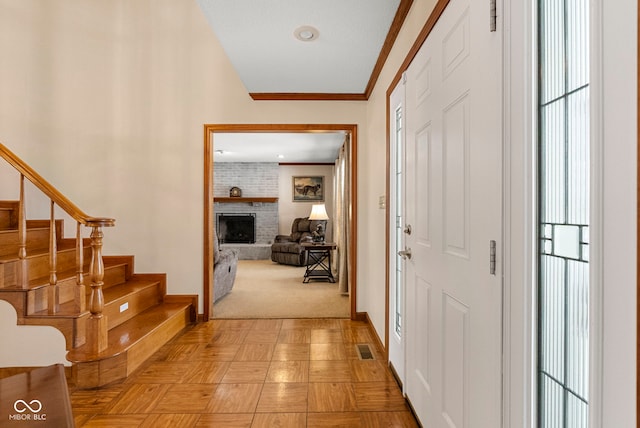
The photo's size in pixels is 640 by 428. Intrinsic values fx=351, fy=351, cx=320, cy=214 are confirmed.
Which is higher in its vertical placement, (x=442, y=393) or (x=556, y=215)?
(x=556, y=215)

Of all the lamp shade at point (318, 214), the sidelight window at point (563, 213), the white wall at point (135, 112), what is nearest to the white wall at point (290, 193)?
the lamp shade at point (318, 214)

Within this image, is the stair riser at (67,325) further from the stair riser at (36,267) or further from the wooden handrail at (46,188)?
the wooden handrail at (46,188)

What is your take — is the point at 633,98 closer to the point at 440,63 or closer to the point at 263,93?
the point at 440,63

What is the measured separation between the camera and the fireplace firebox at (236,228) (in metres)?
8.98

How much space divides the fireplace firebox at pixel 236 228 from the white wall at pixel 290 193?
740mm

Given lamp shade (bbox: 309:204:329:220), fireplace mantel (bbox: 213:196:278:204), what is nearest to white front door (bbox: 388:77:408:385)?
lamp shade (bbox: 309:204:329:220)

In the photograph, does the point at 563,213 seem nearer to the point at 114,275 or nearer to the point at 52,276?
the point at 52,276

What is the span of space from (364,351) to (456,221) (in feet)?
6.00

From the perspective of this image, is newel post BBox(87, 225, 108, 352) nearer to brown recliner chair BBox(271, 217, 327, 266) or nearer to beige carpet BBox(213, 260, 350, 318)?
beige carpet BBox(213, 260, 350, 318)

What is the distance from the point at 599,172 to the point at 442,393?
1196 millimetres

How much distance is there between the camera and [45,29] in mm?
3631

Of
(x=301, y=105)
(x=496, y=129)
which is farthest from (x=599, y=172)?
(x=301, y=105)

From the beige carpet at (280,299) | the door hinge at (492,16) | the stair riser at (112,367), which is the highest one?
the door hinge at (492,16)

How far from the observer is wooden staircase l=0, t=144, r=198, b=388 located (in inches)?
91.4
